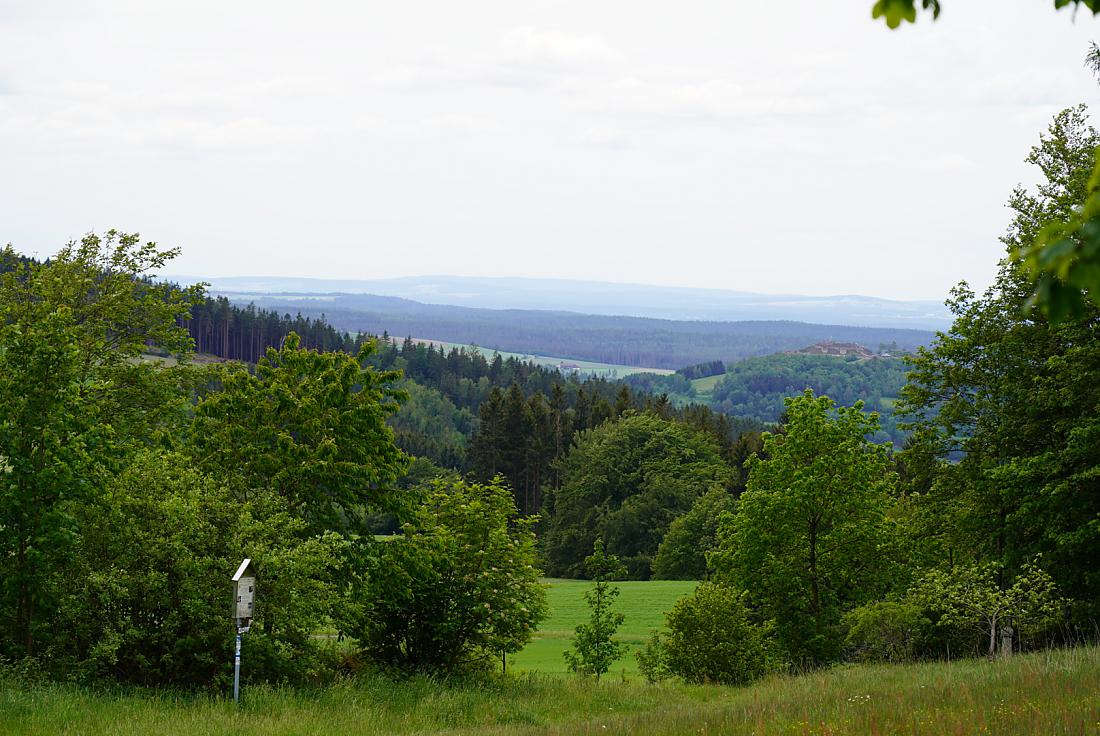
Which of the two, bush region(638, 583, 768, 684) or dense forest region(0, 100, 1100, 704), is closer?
dense forest region(0, 100, 1100, 704)

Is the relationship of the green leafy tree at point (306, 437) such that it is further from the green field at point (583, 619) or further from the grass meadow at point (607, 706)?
the green field at point (583, 619)

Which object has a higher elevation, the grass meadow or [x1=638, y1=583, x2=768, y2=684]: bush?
the grass meadow

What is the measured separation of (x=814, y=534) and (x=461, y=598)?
483 inches

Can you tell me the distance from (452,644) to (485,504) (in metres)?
3.67

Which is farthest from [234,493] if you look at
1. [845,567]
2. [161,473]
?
[845,567]

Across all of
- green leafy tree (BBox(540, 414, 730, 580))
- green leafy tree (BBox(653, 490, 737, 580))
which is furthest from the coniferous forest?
green leafy tree (BBox(540, 414, 730, 580))

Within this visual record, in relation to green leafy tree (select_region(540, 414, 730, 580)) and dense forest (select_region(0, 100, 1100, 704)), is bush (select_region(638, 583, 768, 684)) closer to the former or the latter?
dense forest (select_region(0, 100, 1100, 704))

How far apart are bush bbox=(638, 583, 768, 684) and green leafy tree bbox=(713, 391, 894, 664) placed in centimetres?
364

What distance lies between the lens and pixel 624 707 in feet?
71.6

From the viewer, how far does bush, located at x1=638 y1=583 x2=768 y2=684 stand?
2811cm

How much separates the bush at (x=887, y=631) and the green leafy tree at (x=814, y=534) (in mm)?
1173

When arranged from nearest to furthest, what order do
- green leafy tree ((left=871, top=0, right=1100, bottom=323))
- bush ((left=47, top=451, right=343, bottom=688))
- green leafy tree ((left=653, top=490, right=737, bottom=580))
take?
green leafy tree ((left=871, top=0, right=1100, bottom=323)) < bush ((left=47, top=451, right=343, bottom=688)) < green leafy tree ((left=653, top=490, right=737, bottom=580))

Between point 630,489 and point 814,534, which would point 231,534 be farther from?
point 630,489

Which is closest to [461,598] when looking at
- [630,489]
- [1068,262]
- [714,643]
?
[714,643]
